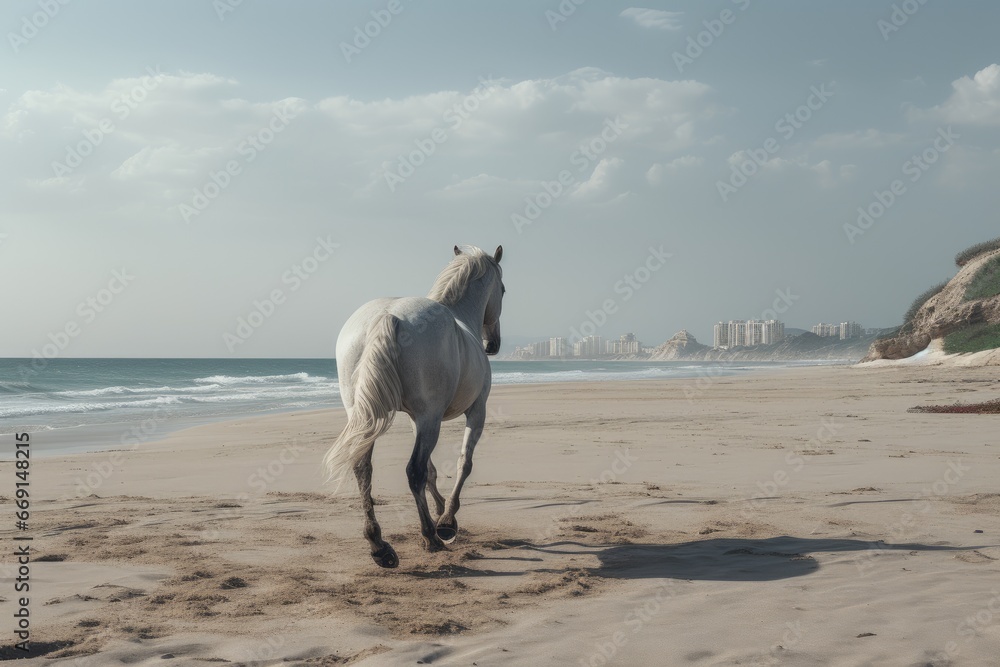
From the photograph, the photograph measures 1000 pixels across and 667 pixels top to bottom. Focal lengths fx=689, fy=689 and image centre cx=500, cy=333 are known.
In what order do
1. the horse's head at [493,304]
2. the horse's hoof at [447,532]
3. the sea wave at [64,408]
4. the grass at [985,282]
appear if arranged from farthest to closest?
the grass at [985,282] < the sea wave at [64,408] < the horse's head at [493,304] < the horse's hoof at [447,532]

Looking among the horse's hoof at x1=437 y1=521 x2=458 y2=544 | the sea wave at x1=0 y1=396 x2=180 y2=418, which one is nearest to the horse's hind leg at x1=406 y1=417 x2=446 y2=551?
the horse's hoof at x1=437 y1=521 x2=458 y2=544

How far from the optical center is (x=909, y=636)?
129 inches

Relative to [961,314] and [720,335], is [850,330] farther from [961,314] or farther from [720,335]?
[961,314]

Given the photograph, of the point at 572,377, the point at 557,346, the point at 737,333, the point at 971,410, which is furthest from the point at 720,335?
the point at 971,410

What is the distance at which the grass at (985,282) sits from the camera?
34.1 metres

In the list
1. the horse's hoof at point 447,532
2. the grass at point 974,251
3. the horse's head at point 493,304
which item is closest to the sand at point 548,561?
the horse's hoof at point 447,532

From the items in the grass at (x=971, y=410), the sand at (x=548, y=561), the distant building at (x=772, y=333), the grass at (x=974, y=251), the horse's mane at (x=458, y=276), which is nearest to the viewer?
the sand at (x=548, y=561)

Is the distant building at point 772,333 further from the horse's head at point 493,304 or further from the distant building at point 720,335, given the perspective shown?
the horse's head at point 493,304

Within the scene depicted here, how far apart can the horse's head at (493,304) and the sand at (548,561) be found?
1.66 m

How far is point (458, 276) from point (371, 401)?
70.6 inches

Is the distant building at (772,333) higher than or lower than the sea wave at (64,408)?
higher

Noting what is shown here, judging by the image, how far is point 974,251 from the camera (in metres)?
39.8

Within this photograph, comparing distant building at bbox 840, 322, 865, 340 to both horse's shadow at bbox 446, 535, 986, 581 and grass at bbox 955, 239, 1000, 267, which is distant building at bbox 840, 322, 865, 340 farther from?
horse's shadow at bbox 446, 535, 986, 581

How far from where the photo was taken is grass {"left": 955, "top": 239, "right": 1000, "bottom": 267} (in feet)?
127
